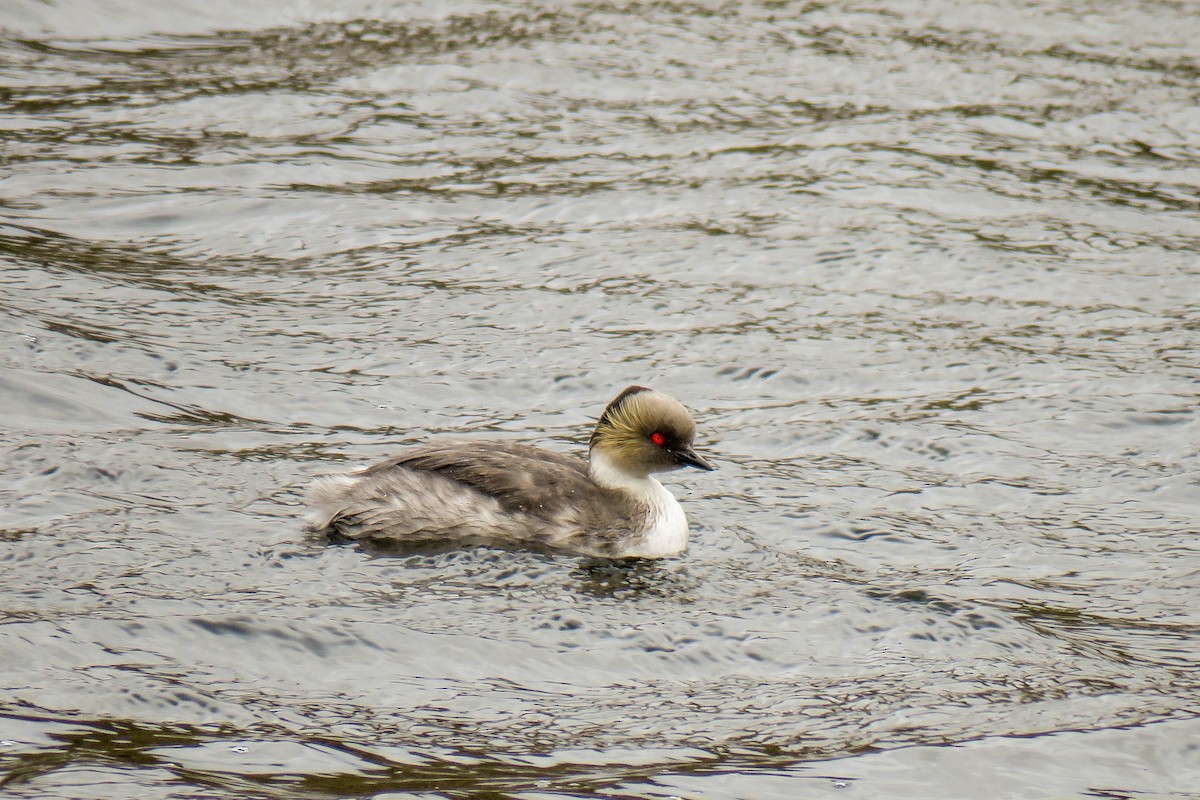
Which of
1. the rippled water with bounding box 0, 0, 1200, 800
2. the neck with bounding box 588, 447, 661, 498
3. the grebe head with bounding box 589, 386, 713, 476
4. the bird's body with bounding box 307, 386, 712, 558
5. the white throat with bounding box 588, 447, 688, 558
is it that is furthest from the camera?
the neck with bounding box 588, 447, 661, 498

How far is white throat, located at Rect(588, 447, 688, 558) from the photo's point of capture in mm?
9086

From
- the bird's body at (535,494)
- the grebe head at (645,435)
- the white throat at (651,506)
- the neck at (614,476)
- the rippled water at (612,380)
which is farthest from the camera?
the neck at (614,476)

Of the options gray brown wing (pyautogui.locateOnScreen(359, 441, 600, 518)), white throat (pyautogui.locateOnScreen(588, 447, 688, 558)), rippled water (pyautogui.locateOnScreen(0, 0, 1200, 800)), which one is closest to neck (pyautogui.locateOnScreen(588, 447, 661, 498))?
white throat (pyautogui.locateOnScreen(588, 447, 688, 558))

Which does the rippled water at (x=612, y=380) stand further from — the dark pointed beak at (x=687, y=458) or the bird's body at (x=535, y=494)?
the dark pointed beak at (x=687, y=458)

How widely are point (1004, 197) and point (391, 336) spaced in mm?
6003

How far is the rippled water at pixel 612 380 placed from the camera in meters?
7.02

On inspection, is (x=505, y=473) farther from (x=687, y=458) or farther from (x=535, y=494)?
(x=687, y=458)

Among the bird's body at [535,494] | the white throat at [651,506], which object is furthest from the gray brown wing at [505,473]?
the white throat at [651,506]

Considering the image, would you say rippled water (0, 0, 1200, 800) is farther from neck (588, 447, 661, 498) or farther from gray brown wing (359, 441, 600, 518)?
neck (588, 447, 661, 498)

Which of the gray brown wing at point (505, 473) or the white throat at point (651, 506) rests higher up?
the gray brown wing at point (505, 473)

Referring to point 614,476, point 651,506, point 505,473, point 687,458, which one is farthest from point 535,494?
point 687,458

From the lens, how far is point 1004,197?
14875mm

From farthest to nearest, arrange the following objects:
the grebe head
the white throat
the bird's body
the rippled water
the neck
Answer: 1. the neck
2. the grebe head
3. the white throat
4. the bird's body
5. the rippled water

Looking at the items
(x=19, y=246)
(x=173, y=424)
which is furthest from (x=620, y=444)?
(x=19, y=246)
